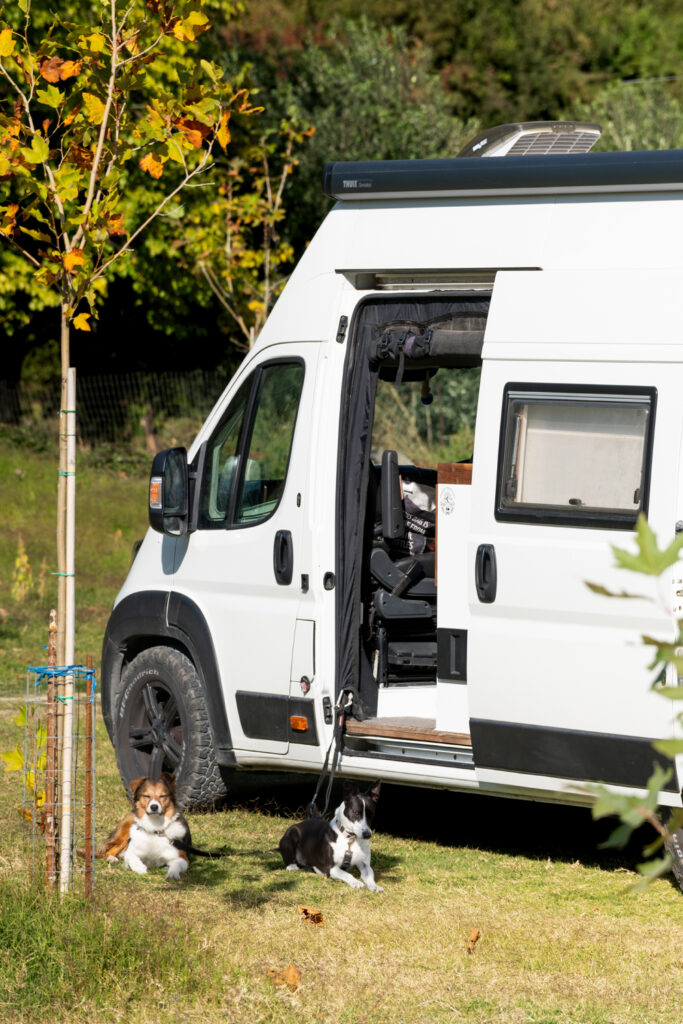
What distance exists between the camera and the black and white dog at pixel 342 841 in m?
6.05

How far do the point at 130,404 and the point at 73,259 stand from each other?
1582 centimetres

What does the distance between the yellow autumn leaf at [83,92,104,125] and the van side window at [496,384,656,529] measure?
1.99 m

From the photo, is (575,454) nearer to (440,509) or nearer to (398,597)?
(440,509)

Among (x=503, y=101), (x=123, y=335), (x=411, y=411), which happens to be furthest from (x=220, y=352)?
(x=503, y=101)

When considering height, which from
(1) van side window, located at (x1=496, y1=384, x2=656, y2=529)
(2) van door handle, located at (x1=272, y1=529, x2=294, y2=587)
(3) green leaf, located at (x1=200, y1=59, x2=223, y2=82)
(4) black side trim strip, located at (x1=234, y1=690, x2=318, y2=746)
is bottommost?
(4) black side trim strip, located at (x1=234, y1=690, x2=318, y2=746)

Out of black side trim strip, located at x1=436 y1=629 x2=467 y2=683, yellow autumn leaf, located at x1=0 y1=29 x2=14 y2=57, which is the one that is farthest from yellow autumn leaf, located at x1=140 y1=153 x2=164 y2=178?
black side trim strip, located at x1=436 y1=629 x2=467 y2=683

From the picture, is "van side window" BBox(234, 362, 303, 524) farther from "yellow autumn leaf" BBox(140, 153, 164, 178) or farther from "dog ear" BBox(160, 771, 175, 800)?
"yellow autumn leaf" BBox(140, 153, 164, 178)

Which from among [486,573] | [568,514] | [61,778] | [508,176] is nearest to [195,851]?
[61,778]

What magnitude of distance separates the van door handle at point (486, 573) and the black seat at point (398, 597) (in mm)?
931

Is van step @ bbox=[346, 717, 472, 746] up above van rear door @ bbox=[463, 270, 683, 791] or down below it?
below

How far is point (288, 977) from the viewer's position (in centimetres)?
472

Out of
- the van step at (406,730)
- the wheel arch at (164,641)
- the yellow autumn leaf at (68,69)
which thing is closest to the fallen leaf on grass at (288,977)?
the van step at (406,730)

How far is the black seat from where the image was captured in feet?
22.3

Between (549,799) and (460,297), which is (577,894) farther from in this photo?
(460,297)
